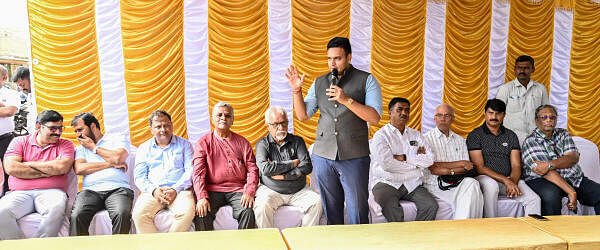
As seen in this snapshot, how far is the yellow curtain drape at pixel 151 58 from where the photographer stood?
4551mm

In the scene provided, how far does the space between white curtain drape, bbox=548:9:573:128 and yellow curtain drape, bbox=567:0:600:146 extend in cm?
7

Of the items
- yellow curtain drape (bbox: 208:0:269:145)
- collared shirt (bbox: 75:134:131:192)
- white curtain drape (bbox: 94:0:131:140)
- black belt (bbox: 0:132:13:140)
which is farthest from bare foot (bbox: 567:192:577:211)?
black belt (bbox: 0:132:13:140)

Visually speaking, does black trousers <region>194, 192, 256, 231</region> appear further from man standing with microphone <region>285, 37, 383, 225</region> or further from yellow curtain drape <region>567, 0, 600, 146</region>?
yellow curtain drape <region>567, 0, 600, 146</region>

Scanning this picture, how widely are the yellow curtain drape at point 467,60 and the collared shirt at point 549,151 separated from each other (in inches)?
83.7

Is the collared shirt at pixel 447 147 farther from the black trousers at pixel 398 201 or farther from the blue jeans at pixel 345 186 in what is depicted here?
the blue jeans at pixel 345 186

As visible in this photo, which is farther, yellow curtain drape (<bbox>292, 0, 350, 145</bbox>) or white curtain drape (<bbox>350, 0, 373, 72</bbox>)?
white curtain drape (<bbox>350, 0, 373, 72</bbox>)

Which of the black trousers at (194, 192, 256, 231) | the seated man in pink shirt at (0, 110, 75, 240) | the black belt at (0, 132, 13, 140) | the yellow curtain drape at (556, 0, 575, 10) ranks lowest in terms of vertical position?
the black trousers at (194, 192, 256, 231)

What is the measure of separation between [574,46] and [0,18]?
8.02 metres

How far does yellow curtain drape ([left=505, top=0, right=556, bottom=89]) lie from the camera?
559 centimetres

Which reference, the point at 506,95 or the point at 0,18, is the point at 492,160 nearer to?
the point at 506,95

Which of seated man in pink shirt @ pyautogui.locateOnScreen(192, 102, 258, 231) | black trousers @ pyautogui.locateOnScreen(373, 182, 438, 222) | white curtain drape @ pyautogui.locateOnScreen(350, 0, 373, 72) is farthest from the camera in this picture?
white curtain drape @ pyautogui.locateOnScreen(350, 0, 373, 72)

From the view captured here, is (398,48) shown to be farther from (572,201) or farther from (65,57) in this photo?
(65,57)

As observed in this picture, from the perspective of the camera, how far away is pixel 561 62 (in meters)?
5.80

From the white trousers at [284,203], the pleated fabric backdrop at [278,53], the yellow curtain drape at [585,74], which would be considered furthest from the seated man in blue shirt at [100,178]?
the yellow curtain drape at [585,74]
